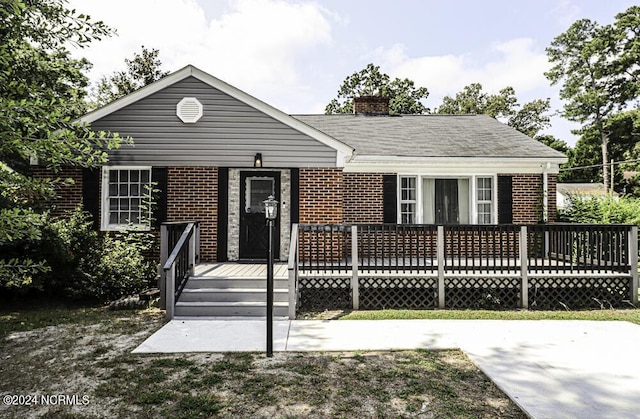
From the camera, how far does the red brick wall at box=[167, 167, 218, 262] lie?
855cm

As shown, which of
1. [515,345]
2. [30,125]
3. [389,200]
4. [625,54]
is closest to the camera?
[30,125]

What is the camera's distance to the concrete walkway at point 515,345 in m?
3.59

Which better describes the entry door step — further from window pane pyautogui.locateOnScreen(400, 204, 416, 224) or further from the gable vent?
window pane pyautogui.locateOnScreen(400, 204, 416, 224)

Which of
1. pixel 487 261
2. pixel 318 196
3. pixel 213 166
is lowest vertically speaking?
pixel 487 261

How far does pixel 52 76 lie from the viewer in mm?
10438

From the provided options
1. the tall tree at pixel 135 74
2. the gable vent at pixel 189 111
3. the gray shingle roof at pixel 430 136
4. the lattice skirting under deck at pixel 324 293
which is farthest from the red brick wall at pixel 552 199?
the tall tree at pixel 135 74

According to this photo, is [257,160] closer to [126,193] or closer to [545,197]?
[126,193]

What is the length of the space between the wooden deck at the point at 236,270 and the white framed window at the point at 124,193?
6.75ft

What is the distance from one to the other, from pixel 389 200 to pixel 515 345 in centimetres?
523

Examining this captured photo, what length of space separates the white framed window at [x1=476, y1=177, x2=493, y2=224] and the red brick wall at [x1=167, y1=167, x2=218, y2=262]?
691 centimetres

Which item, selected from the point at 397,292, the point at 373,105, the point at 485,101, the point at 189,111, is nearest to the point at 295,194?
the point at 189,111

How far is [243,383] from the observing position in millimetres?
3891

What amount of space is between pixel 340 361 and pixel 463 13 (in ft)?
30.2

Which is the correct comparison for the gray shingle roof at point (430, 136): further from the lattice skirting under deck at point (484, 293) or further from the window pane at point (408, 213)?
the lattice skirting under deck at point (484, 293)
